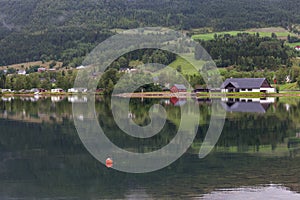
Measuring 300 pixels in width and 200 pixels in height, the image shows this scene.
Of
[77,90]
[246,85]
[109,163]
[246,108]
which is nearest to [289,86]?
[246,85]

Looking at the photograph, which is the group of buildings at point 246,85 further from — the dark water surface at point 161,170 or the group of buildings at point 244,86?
the dark water surface at point 161,170

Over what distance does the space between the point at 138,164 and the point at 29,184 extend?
5.06m

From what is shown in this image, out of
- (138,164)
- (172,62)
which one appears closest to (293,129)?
(138,164)

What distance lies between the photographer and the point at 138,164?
23250 millimetres

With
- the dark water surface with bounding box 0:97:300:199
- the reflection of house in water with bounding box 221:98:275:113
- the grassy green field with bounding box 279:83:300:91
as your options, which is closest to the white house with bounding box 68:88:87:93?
the grassy green field with bounding box 279:83:300:91

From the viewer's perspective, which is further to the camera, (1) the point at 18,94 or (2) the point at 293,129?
(1) the point at 18,94

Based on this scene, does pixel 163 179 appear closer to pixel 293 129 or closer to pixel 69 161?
pixel 69 161

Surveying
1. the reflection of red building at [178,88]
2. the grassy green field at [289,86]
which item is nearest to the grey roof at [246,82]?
the grassy green field at [289,86]

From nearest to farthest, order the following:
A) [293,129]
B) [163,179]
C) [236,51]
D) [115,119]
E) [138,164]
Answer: [163,179] → [138,164] → [293,129] → [115,119] → [236,51]

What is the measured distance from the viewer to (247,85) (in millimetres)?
92312

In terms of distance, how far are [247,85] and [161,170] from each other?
7265 centimetres

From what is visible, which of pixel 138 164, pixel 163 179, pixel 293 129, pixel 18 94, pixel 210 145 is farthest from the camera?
pixel 18 94

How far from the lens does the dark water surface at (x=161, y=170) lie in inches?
717

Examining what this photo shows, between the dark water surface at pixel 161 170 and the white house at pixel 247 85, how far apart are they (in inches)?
2181
